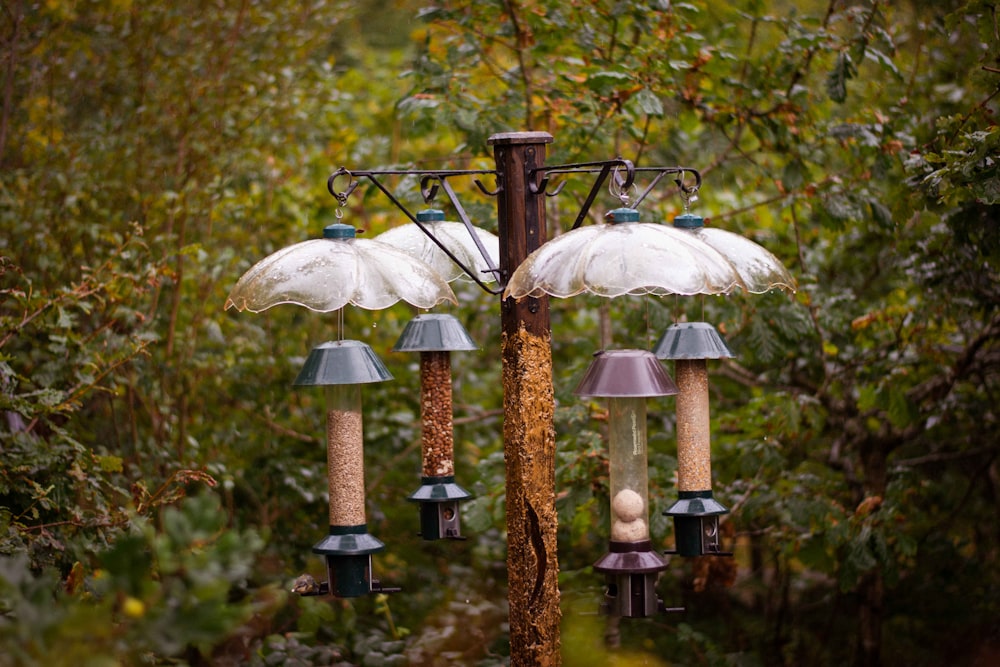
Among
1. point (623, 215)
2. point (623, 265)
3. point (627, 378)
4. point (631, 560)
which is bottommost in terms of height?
point (631, 560)

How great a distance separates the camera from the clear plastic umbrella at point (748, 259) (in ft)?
7.47

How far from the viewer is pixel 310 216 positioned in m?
4.93

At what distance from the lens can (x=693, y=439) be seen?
2.61 meters

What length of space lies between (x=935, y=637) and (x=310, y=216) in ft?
13.4

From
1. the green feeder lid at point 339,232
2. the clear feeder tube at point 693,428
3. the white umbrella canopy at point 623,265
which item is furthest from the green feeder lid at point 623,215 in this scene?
the green feeder lid at point 339,232

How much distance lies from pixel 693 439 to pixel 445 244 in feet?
2.85

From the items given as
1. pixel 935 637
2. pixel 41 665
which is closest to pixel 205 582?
pixel 41 665

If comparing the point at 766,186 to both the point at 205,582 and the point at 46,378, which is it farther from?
the point at 205,582

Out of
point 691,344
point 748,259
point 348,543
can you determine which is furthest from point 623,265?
point 348,543

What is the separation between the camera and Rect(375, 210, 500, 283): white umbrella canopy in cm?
266

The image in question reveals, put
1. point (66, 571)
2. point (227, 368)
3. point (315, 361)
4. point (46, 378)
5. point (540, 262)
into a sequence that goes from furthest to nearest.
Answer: point (227, 368) → point (46, 378) → point (66, 571) → point (315, 361) → point (540, 262)

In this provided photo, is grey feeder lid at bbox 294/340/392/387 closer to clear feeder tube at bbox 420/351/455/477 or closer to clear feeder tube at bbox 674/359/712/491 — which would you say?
clear feeder tube at bbox 420/351/455/477

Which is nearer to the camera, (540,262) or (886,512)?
(540,262)

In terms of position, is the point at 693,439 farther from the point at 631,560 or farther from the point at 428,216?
the point at 428,216
